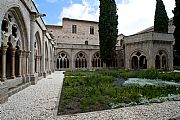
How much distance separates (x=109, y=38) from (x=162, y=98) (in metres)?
22.9

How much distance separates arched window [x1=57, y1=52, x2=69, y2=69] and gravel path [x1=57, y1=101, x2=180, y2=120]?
32.1 metres

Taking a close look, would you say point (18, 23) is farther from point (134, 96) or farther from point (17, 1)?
point (134, 96)

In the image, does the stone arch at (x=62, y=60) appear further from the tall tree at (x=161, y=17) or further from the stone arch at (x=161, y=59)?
the tall tree at (x=161, y=17)

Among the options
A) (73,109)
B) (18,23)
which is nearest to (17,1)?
(18,23)

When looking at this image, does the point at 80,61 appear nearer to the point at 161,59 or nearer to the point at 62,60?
the point at 62,60

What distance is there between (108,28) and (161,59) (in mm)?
8595

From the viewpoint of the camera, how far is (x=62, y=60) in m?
38.6

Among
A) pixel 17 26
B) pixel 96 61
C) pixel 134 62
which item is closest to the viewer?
pixel 17 26

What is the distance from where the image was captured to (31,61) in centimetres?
1465

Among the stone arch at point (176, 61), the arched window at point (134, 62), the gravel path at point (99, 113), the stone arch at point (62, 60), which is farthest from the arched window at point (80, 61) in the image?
the gravel path at point (99, 113)

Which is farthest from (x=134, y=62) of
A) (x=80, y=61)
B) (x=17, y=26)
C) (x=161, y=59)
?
(x=17, y=26)

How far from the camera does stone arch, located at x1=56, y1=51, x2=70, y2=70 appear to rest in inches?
1516

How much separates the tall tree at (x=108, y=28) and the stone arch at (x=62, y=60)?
9407mm

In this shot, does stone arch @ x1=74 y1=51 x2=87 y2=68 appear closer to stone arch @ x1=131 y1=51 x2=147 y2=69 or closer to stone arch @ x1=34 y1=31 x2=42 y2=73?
stone arch @ x1=131 y1=51 x2=147 y2=69
